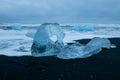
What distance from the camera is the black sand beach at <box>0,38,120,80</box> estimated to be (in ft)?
17.8

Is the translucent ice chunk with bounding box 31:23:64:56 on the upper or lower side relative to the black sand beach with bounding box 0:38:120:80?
upper

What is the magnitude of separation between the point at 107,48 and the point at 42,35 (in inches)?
121

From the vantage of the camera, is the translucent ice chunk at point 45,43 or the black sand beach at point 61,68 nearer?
the black sand beach at point 61,68

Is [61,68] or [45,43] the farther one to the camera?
[45,43]

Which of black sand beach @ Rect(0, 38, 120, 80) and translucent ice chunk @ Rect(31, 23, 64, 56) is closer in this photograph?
black sand beach @ Rect(0, 38, 120, 80)

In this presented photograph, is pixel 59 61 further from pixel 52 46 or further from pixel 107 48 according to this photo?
pixel 107 48

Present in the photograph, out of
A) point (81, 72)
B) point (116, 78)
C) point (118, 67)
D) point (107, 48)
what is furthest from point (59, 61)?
point (107, 48)

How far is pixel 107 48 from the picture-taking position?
976 cm

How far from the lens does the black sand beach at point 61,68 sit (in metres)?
5.43

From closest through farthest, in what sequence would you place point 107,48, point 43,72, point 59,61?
point 43,72 → point 59,61 → point 107,48

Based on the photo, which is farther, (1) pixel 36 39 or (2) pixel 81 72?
(1) pixel 36 39

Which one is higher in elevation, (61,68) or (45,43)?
(45,43)

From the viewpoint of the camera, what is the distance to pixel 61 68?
6.37 m

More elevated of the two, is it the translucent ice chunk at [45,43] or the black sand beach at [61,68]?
the translucent ice chunk at [45,43]
